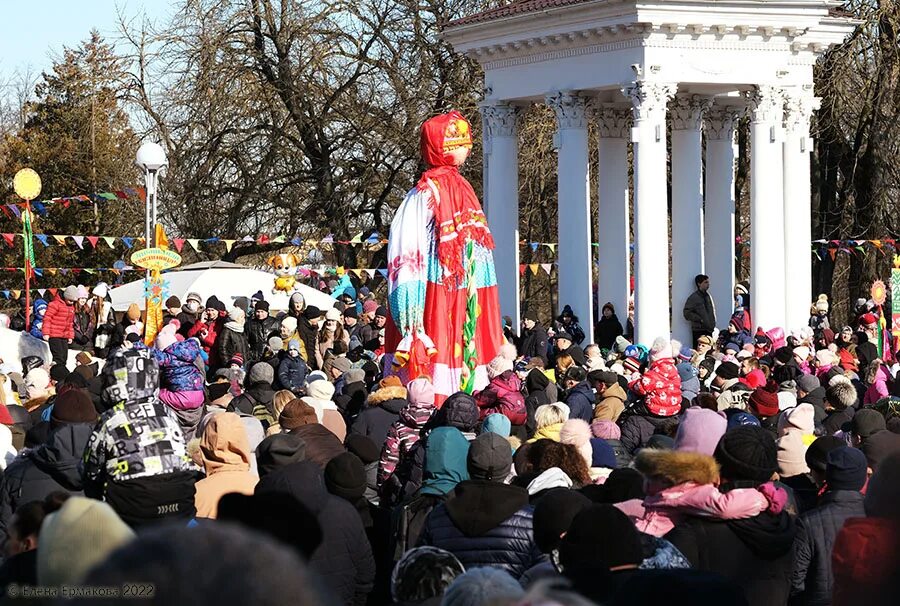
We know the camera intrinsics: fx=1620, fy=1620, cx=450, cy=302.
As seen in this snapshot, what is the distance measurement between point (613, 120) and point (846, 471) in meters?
22.7

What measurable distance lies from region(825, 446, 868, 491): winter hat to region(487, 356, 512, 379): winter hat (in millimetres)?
5831

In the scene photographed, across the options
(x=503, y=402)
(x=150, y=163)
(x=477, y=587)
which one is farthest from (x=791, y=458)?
(x=150, y=163)

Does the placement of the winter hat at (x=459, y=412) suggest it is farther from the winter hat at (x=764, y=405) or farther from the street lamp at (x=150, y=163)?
the street lamp at (x=150, y=163)

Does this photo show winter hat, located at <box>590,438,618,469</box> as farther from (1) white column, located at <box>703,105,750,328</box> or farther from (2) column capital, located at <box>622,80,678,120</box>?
(1) white column, located at <box>703,105,750,328</box>

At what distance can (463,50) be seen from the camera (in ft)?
94.8

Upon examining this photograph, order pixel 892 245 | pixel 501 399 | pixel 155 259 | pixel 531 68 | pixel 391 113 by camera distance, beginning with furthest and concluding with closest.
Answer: pixel 391 113
pixel 892 245
pixel 531 68
pixel 155 259
pixel 501 399

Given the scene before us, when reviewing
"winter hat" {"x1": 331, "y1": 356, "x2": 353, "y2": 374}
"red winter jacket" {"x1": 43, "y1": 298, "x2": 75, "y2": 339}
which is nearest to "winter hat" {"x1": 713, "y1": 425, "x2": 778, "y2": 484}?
"winter hat" {"x1": 331, "y1": 356, "x2": 353, "y2": 374}

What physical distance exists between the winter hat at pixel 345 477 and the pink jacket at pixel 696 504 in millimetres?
1752

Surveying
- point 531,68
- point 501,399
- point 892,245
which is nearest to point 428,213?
point 501,399

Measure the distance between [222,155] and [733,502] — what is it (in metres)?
32.1

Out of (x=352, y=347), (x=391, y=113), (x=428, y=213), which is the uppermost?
(x=391, y=113)

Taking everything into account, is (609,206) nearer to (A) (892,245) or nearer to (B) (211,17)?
(A) (892,245)

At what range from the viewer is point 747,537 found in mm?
6531

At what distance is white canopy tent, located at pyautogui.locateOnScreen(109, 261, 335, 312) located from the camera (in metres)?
25.7
